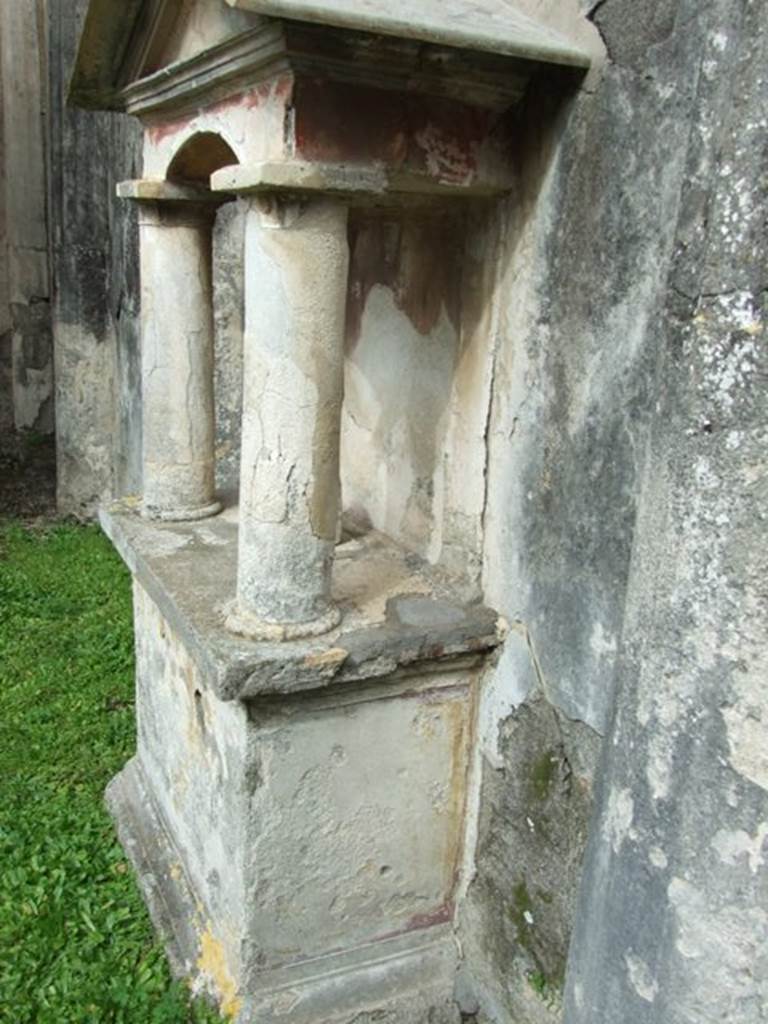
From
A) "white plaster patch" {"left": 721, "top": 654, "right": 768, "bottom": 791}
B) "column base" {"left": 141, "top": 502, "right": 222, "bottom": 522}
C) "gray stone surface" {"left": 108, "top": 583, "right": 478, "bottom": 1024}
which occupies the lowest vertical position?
"gray stone surface" {"left": 108, "top": 583, "right": 478, "bottom": 1024}

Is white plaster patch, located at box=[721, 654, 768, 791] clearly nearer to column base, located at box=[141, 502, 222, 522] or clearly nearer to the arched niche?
the arched niche

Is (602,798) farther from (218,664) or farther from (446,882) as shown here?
(446,882)

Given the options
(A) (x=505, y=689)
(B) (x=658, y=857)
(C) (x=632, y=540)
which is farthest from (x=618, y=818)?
(A) (x=505, y=689)

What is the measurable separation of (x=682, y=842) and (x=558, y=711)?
4.24ft

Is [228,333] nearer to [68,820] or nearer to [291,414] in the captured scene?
[68,820]

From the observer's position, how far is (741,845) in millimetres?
1392

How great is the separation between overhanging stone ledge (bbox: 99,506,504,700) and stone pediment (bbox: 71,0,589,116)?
59.4 inches

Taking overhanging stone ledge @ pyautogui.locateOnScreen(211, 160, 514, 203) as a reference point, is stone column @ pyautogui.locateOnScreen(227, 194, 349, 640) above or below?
below

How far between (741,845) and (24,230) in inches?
351

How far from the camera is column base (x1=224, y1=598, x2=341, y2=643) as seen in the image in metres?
2.81

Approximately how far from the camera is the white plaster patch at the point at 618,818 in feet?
5.18

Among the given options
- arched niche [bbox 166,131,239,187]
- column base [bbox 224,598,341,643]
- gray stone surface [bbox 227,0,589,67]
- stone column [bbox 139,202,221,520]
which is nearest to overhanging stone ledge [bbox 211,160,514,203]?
gray stone surface [bbox 227,0,589,67]

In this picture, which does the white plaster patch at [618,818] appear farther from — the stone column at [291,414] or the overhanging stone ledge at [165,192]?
the overhanging stone ledge at [165,192]

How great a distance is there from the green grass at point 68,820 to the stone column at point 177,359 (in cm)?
145
